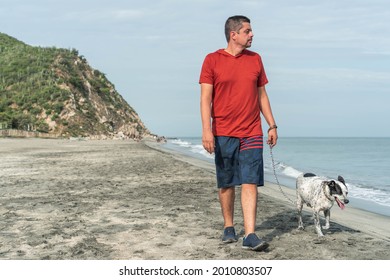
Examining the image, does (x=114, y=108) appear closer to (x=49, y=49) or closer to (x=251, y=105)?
(x=49, y=49)

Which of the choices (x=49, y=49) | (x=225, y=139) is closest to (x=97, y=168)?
(x=225, y=139)

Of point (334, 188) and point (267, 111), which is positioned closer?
point (267, 111)

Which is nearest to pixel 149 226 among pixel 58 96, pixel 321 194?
pixel 321 194

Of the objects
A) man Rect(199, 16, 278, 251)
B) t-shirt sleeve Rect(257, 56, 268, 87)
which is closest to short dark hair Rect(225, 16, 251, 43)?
man Rect(199, 16, 278, 251)

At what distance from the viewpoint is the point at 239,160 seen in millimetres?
5320

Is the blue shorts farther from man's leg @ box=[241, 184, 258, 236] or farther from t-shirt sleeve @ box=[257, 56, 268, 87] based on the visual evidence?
t-shirt sleeve @ box=[257, 56, 268, 87]

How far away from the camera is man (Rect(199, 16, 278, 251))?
5223 millimetres

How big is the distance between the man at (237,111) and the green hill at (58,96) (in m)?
54.3

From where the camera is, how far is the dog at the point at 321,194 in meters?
5.93

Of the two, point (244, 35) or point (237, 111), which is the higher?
point (244, 35)

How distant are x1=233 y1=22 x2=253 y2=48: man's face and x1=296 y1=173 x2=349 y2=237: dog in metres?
2.25

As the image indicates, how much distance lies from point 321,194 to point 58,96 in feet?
223

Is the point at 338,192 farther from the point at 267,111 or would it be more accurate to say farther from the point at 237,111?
the point at 237,111
